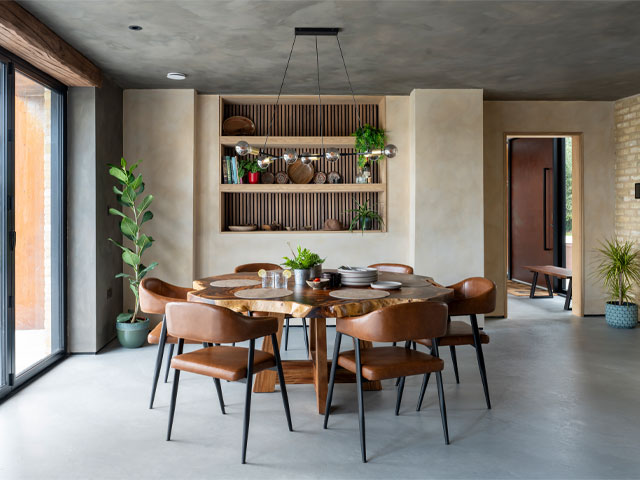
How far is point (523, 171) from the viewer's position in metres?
10.2

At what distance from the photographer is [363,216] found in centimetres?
626

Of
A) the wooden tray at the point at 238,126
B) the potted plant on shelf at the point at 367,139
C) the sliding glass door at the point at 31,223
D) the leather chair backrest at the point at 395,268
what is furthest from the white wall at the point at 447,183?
the sliding glass door at the point at 31,223

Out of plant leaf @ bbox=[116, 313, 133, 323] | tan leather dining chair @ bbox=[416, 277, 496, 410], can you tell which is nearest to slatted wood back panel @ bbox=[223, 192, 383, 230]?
plant leaf @ bbox=[116, 313, 133, 323]

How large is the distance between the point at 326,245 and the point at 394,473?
3804 mm

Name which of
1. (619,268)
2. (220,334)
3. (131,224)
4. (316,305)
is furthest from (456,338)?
(619,268)

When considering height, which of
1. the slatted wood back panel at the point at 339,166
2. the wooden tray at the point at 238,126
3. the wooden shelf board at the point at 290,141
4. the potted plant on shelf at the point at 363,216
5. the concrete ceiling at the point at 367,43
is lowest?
the potted plant on shelf at the point at 363,216

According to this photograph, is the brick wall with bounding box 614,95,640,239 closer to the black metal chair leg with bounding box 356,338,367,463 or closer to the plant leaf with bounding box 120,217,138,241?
the black metal chair leg with bounding box 356,338,367,463

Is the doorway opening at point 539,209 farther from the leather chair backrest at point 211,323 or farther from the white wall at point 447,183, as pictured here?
the leather chair backrest at point 211,323

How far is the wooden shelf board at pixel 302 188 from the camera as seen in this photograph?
6031 millimetres

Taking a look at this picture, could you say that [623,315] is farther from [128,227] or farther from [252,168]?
[128,227]

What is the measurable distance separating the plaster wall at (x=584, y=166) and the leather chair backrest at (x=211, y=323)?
15.3 ft

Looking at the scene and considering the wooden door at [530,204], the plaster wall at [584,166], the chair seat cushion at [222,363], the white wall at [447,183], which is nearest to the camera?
the chair seat cushion at [222,363]

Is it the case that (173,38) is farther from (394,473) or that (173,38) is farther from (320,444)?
(394,473)

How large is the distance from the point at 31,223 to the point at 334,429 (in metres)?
3.03
